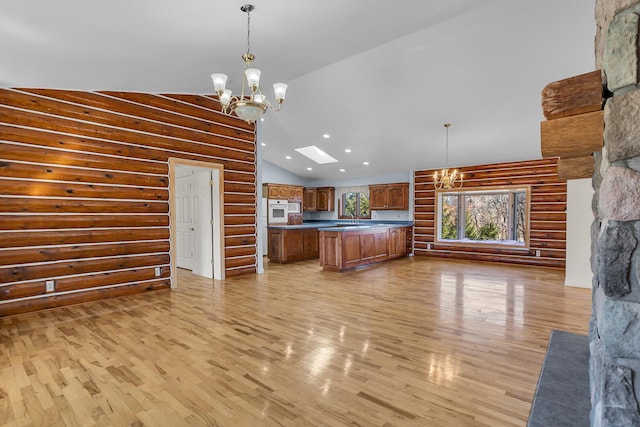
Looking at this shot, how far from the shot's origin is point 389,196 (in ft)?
30.3

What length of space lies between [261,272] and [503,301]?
167 inches

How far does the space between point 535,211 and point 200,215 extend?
7.41 meters

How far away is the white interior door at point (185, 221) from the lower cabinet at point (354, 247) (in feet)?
8.80

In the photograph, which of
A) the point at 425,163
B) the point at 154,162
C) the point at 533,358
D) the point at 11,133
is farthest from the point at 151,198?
the point at 425,163

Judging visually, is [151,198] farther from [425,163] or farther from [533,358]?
[425,163]

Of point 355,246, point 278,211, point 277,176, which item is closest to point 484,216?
point 355,246

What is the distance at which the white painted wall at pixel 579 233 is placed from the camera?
5.12 meters

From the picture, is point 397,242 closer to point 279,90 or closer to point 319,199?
point 319,199

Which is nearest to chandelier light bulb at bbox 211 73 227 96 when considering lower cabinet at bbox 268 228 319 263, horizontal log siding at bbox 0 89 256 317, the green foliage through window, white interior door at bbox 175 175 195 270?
horizontal log siding at bbox 0 89 256 317

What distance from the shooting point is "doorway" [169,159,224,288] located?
18.2 ft

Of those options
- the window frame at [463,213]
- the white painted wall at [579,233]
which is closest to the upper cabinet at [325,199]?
the window frame at [463,213]

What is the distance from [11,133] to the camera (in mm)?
3742

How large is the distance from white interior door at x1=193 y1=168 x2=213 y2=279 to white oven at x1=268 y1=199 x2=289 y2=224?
10.5 feet

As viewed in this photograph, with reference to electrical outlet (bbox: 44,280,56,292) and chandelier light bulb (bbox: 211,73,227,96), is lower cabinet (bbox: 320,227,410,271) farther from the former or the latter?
electrical outlet (bbox: 44,280,56,292)
